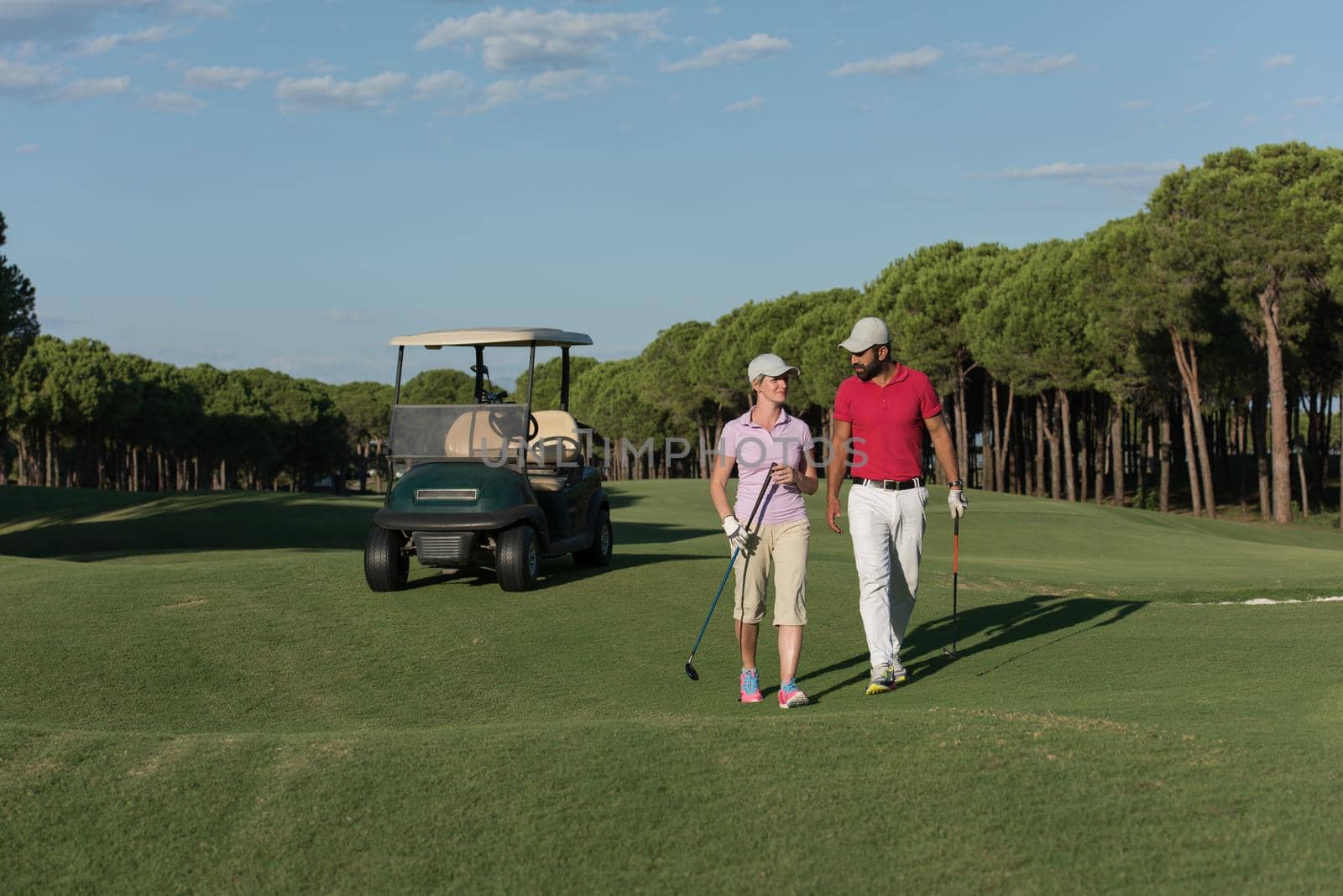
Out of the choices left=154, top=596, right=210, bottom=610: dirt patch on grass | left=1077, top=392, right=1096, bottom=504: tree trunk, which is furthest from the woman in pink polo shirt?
left=1077, top=392, right=1096, bottom=504: tree trunk

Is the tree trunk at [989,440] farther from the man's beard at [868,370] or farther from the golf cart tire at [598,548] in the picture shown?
the man's beard at [868,370]

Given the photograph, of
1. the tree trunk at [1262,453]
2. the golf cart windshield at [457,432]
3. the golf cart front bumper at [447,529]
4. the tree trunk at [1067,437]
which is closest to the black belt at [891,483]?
the golf cart front bumper at [447,529]

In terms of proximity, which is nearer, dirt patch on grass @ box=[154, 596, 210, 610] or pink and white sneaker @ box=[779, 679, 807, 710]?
pink and white sneaker @ box=[779, 679, 807, 710]

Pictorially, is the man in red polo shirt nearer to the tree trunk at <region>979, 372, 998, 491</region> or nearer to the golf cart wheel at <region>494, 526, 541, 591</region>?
the golf cart wheel at <region>494, 526, 541, 591</region>

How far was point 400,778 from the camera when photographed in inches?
228

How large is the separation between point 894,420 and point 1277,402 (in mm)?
33633

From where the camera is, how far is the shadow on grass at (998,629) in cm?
967

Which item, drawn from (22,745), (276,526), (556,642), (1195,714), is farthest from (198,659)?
(276,526)

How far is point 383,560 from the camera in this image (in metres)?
12.5

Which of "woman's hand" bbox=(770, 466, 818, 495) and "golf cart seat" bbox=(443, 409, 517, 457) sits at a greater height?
"golf cart seat" bbox=(443, 409, 517, 457)

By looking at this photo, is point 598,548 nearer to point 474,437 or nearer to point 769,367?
point 474,437

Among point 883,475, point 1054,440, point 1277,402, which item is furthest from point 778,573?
point 1054,440

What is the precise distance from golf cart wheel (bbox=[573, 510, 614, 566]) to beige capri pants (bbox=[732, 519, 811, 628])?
622 cm

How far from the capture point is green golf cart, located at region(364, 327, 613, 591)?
1248 centimetres
